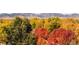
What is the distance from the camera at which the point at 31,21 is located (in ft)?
3.96

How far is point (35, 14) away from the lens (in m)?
1.21

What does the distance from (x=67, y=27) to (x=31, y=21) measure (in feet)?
0.98
